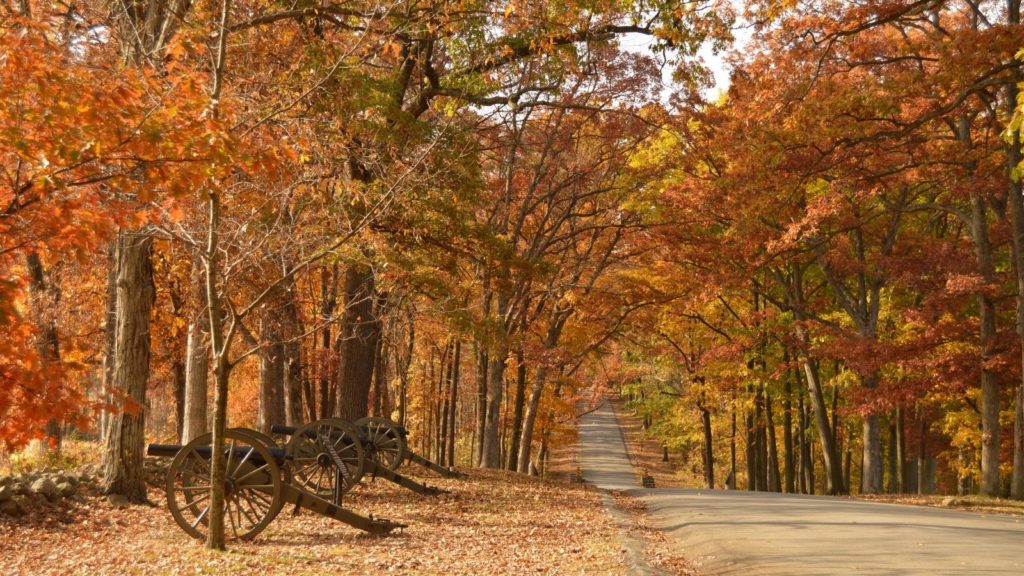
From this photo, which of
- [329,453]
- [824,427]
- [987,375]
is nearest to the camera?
[329,453]

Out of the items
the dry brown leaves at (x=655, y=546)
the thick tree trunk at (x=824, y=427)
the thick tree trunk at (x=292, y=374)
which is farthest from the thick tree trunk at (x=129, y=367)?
the thick tree trunk at (x=824, y=427)

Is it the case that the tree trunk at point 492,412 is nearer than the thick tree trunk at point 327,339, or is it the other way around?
the thick tree trunk at point 327,339

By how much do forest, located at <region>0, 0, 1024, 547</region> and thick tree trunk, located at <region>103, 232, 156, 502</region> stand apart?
41mm

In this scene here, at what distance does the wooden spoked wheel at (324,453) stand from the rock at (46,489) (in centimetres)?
260

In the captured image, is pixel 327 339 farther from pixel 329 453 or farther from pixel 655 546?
pixel 655 546

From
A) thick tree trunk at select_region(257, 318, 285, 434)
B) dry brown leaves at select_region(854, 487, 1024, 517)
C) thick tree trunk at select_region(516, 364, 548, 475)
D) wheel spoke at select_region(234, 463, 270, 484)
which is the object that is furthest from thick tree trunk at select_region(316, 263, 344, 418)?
dry brown leaves at select_region(854, 487, 1024, 517)

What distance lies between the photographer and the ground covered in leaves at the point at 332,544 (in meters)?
7.40

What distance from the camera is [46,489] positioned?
31.5ft

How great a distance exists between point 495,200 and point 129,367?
38.5 ft

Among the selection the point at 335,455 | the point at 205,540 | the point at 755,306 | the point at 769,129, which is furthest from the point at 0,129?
the point at 755,306

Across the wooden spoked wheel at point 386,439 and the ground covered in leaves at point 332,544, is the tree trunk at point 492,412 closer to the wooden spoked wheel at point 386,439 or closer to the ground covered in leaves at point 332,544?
the wooden spoked wheel at point 386,439

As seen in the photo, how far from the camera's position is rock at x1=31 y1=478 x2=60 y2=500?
958 centimetres

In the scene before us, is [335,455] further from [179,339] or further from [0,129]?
[179,339]

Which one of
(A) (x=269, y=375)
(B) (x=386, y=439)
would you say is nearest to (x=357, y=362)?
(B) (x=386, y=439)
